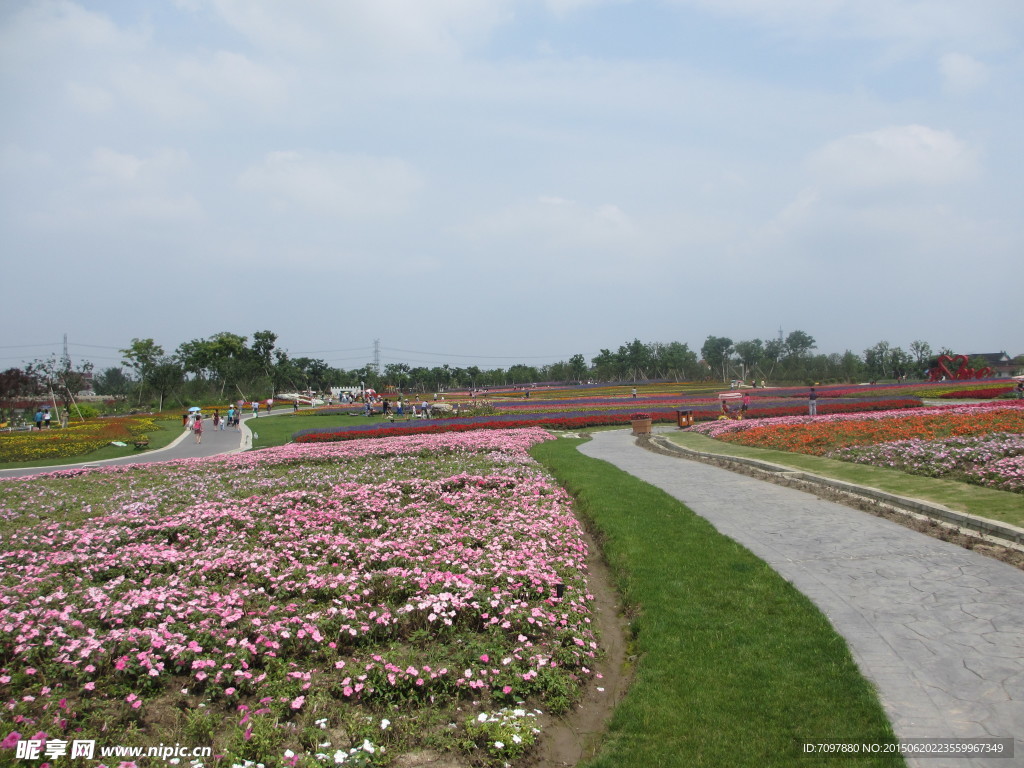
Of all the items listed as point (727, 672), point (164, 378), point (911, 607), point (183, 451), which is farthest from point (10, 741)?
point (164, 378)

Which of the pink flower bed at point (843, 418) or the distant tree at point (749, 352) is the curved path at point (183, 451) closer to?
the pink flower bed at point (843, 418)

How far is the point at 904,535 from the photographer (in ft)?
24.6

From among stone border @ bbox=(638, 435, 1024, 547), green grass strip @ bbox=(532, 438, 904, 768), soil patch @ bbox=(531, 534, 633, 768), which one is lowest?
soil patch @ bbox=(531, 534, 633, 768)

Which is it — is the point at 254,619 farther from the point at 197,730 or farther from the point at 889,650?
the point at 889,650

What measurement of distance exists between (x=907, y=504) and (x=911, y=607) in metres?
3.95

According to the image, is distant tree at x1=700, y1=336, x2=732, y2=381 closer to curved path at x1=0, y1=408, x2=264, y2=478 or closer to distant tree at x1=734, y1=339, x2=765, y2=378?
distant tree at x1=734, y1=339, x2=765, y2=378

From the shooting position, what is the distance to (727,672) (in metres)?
4.41

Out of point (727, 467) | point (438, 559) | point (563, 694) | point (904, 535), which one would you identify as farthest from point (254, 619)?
point (727, 467)

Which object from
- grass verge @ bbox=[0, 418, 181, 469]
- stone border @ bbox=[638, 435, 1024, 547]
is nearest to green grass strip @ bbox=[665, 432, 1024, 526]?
stone border @ bbox=[638, 435, 1024, 547]

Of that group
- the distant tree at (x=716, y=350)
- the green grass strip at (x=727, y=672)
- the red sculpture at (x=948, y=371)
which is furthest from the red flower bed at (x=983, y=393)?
the distant tree at (x=716, y=350)

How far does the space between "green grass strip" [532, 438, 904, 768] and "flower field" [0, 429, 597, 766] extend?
1.78 feet

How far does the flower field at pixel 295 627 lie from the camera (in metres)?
3.76

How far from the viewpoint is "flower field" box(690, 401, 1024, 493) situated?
1037 centimetres

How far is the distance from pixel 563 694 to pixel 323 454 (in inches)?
517
